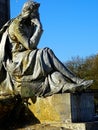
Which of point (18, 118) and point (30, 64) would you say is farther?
point (30, 64)

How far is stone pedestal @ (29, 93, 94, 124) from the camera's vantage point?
34.6ft

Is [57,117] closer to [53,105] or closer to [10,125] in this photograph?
[53,105]

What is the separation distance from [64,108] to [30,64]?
65.0 inches

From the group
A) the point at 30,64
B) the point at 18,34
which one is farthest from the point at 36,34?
the point at 30,64

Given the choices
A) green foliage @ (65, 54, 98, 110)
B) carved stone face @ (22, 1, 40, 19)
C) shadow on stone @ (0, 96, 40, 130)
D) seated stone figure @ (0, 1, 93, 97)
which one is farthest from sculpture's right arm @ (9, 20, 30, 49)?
green foliage @ (65, 54, 98, 110)

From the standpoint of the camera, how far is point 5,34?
12.5 m

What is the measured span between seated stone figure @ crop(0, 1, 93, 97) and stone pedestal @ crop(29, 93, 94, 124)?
0.20m

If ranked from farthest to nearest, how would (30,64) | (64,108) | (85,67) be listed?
(85,67) < (30,64) < (64,108)

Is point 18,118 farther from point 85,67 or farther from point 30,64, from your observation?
point 85,67

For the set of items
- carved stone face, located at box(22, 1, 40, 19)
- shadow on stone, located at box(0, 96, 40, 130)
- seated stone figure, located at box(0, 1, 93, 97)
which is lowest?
shadow on stone, located at box(0, 96, 40, 130)

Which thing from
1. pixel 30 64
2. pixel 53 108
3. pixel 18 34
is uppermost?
pixel 18 34

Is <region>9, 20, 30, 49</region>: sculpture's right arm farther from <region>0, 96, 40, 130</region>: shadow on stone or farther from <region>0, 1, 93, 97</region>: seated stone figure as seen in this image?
<region>0, 96, 40, 130</region>: shadow on stone

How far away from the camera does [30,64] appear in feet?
37.9

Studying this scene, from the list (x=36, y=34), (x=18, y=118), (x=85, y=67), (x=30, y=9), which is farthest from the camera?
(x=85, y=67)
